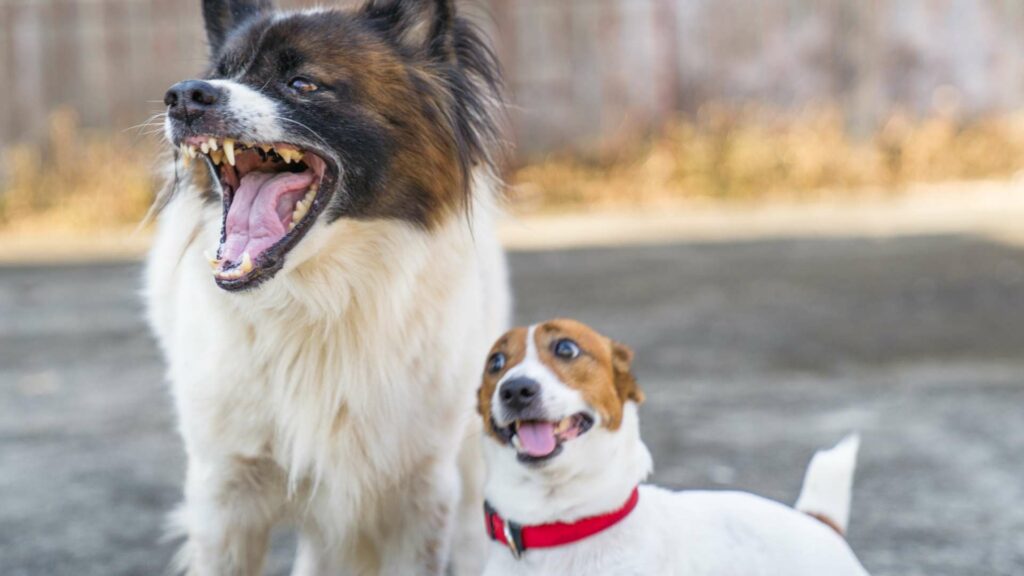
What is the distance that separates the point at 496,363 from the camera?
2848mm

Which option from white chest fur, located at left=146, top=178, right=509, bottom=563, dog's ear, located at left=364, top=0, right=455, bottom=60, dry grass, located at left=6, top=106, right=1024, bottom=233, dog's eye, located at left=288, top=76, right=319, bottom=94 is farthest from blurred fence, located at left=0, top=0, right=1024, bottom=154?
dog's eye, located at left=288, top=76, right=319, bottom=94

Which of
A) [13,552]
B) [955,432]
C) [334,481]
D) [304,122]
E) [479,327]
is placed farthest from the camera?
[955,432]

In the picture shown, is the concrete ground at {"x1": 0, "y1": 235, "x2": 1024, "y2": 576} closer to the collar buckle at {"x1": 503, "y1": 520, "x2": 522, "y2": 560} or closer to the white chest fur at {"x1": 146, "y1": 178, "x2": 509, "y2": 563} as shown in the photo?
the white chest fur at {"x1": 146, "y1": 178, "x2": 509, "y2": 563}

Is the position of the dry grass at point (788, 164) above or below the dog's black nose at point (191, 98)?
below

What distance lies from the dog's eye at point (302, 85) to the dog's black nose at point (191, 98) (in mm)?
238

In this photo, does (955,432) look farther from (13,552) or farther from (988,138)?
(988,138)

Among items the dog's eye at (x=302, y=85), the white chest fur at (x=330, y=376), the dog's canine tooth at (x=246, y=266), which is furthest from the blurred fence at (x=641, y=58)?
the dog's canine tooth at (x=246, y=266)

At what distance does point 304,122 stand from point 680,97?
8.36m

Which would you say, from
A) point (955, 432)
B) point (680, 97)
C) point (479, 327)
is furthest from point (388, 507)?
point (680, 97)

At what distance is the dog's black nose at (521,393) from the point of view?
262cm

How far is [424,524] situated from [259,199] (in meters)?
0.91

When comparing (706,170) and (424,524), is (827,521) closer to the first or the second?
(424,524)

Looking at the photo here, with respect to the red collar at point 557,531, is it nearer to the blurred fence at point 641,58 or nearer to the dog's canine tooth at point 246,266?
the dog's canine tooth at point 246,266

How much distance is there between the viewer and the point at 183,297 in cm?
311
